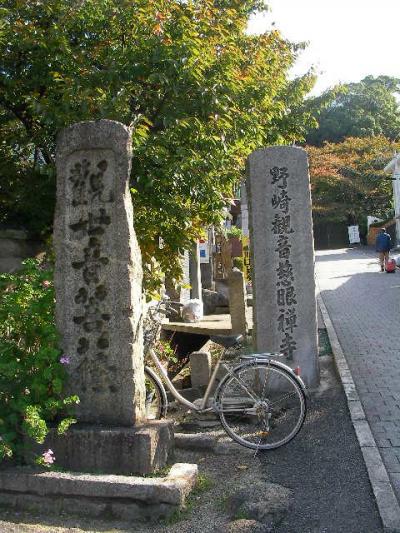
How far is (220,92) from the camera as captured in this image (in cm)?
734

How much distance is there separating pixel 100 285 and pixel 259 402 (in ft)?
6.77

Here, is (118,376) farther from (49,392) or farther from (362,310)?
(362,310)

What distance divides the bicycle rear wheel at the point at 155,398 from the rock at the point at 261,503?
1750 mm

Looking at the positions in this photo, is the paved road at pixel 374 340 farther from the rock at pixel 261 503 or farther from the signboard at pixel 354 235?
the signboard at pixel 354 235

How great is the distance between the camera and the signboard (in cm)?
4469

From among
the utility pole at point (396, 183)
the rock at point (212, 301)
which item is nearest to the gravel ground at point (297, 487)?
the rock at point (212, 301)

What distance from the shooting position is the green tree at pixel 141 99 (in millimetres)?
6820

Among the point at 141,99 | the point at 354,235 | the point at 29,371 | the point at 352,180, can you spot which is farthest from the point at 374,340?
the point at 354,235

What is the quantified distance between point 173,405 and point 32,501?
132 inches

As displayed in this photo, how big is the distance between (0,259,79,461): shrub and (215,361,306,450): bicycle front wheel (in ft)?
5.39

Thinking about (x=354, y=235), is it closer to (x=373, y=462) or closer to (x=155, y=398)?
(x=155, y=398)

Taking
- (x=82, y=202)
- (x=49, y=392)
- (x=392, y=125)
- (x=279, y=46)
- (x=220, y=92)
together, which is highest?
(x=392, y=125)

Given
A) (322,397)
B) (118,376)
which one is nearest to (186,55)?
(118,376)

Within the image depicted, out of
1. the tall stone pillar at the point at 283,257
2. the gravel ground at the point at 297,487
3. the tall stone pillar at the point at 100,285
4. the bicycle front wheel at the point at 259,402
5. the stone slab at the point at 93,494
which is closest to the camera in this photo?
the gravel ground at the point at 297,487
